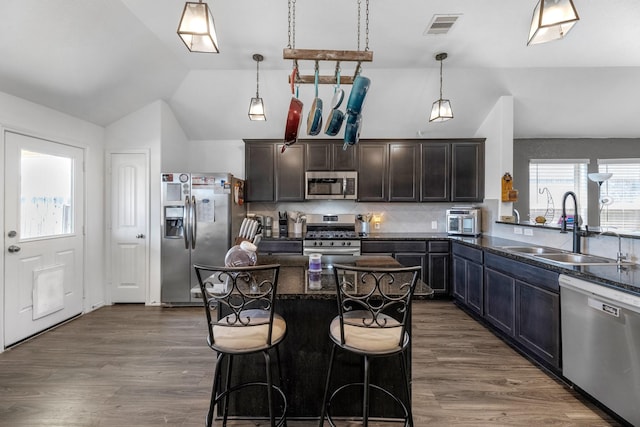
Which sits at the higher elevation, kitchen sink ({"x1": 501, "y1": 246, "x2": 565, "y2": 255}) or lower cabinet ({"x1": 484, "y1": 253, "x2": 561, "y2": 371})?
kitchen sink ({"x1": 501, "y1": 246, "x2": 565, "y2": 255})

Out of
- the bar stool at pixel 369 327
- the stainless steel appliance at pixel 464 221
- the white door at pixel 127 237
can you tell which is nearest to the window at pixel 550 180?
the stainless steel appliance at pixel 464 221

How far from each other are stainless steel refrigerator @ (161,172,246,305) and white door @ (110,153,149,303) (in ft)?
0.98

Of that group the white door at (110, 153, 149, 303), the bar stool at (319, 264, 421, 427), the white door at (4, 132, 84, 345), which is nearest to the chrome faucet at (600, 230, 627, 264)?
the bar stool at (319, 264, 421, 427)

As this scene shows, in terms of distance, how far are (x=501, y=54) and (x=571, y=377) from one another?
10.9 feet

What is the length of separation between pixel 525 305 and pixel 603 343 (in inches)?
29.6

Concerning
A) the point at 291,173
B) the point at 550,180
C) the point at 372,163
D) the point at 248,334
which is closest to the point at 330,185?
the point at 291,173

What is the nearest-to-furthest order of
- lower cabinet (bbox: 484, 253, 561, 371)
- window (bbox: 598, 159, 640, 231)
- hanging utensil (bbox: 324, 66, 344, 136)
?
1. hanging utensil (bbox: 324, 66, 344, 136)
2. lower cabinet (bbox: 484, 253, 561, 371)
3. window (bbox: 598, 159, 640, 231)

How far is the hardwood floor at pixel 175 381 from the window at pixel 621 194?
3.55m

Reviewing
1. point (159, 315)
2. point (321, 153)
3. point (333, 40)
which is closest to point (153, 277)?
point (159, 315)

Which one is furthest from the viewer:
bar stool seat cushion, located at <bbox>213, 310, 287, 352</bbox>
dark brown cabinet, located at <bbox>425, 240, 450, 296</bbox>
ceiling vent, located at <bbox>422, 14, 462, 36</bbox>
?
dark brown cabinet, located at <bbox>425, 240, 450, 296</bbox>

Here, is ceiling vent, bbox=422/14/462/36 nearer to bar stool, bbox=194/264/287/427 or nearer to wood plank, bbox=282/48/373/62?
wood plank, bbox=282/48/373/62

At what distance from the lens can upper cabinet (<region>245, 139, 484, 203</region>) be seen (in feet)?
15.3

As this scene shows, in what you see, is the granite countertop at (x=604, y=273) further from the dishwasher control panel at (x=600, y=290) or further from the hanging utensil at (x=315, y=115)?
the hanging utensil at (x=315, y=115)

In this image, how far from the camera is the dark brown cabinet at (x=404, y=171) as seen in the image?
4.69 metres
